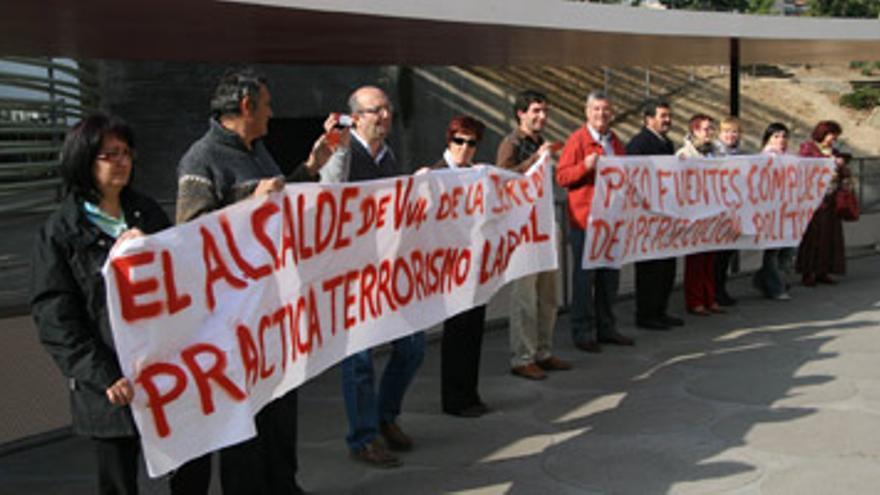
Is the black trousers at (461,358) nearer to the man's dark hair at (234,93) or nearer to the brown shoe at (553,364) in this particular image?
the brown shoe at (553,364)

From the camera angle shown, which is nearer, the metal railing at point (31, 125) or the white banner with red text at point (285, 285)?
the white banner with red text at point (285, 285)

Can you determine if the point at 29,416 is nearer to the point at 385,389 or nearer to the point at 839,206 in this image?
the point at 385,389

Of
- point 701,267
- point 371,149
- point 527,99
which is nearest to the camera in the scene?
point 371,149

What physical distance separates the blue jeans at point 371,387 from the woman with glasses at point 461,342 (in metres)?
0.57

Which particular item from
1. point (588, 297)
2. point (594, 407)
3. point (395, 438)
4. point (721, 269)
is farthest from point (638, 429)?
point (721, 269)

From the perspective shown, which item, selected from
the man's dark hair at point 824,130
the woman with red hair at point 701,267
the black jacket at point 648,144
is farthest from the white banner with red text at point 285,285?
the man's dark hair at point 824,130

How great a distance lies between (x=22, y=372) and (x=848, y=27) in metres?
11.4

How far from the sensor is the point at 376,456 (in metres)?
5.41

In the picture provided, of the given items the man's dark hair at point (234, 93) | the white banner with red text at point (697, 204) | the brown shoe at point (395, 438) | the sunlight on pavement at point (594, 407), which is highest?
the man's dark hair at point (234, 93)

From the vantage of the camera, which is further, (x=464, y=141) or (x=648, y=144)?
(x=648, y=144)

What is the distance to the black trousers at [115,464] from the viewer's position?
3.55 m

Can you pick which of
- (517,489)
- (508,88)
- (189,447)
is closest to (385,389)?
(517,489)

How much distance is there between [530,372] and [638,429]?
1.54 metres

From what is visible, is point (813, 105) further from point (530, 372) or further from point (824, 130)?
point (530, 372)
